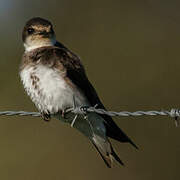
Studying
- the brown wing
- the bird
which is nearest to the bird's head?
the bird

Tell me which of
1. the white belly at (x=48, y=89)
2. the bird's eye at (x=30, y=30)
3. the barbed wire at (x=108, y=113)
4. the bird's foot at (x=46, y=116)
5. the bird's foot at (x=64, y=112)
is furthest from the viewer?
the bird's eye at (x=30, y=30)

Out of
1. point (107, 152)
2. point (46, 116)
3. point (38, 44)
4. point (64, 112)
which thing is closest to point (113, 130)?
point (107, 152)

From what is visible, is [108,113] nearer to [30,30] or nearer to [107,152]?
[107,152]

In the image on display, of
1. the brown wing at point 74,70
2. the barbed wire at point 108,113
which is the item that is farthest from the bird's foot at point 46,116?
the brown wing at point 74,70

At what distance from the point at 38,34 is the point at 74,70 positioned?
765 millimetres

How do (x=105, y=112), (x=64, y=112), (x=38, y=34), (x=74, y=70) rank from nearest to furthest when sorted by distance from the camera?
(x=105, y=112) < (x=64, y=112) < (x=74, y=70) < (x=38, y=34)

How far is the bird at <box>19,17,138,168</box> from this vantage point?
7.51 meters

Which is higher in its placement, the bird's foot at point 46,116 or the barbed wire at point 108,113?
the barbed wire at point 108,113

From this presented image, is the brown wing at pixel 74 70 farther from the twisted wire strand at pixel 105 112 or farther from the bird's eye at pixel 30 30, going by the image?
the bird's eye at pixel 30 30

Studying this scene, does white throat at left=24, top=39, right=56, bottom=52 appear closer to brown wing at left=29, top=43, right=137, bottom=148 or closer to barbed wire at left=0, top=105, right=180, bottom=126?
brown wing at left=29, top=43, right=137, bottom=148

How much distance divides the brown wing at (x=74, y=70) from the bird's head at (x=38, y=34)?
10.2 inches

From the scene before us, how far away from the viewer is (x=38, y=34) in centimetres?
830

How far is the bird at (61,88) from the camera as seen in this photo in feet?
24.6

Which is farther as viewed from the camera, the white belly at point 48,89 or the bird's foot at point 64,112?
the bird's foot at point 64,112
